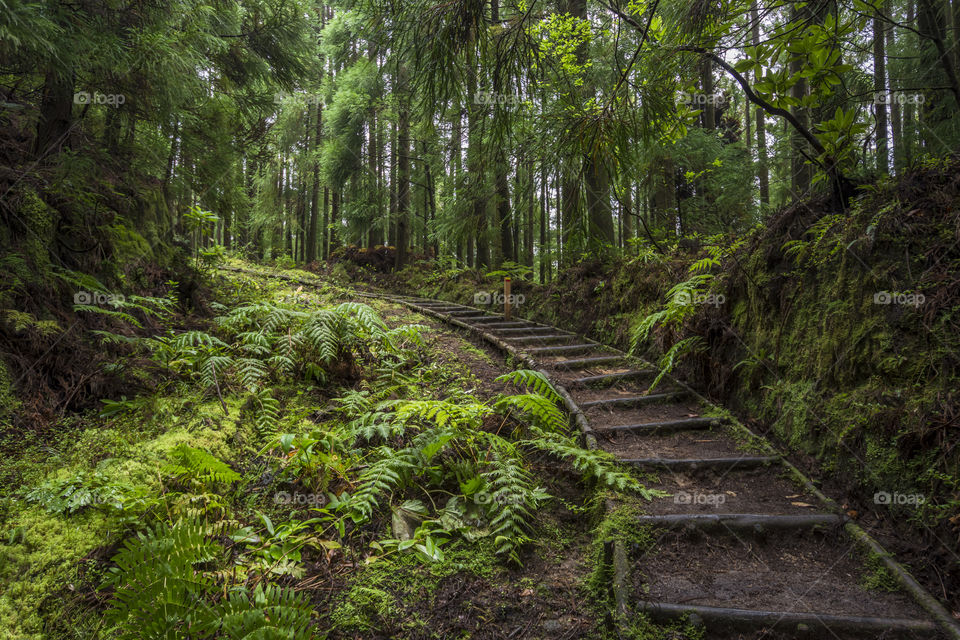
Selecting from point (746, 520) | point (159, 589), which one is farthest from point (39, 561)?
point (746, 520)

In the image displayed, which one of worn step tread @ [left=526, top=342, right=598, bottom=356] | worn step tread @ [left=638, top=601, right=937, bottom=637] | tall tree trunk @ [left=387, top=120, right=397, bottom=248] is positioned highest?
tall tree trunk @ [left=387, top=120, right=397, bottom=248]

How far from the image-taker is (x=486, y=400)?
15.9ft

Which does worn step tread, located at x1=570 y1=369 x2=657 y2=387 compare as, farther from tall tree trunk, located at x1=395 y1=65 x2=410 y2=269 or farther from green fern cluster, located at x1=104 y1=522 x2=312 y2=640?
tall tree trunk, located at x1=395 y1=65 x2=410 y2=269

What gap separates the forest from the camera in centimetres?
228

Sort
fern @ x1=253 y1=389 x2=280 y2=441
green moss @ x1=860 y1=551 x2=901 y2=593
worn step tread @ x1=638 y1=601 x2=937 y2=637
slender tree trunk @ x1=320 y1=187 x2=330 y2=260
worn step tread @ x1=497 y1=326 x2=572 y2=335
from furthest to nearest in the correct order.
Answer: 1. slender tree trunk @ x1=320 y1=187 x2=330 y2=260
2. worn step tread @ x1=497 y1=326 x2=572 y2=335
3. fern @ x1=253 y1=389 x2=280 y2=441
4. green moss @ x1=860 y1=551 x2=901 y2=593
5. worn step tread @ x1=638 y1=601 x2=937 y2=637

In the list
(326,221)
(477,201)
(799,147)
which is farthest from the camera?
(326,221)

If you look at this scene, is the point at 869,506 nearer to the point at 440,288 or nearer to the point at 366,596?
the point at 366,596

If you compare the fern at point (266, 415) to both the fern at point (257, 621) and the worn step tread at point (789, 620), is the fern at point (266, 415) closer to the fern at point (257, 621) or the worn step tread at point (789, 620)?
the fern at point (257, 621)

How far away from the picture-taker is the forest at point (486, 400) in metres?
2.28

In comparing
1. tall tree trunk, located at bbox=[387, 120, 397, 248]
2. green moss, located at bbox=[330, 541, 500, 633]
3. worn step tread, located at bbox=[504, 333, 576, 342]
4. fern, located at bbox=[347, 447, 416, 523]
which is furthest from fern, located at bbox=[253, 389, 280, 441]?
tall tree trunk, located at bbox=[387, 120, 397, 248]

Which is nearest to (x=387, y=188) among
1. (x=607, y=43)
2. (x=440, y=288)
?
(x=440, y=288)

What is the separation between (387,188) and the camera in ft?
57.3

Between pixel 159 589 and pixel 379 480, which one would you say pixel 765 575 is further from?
pixel 159 589

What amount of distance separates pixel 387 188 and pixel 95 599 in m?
17.0
